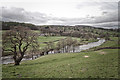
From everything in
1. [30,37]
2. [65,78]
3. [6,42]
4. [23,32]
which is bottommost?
[65,78]

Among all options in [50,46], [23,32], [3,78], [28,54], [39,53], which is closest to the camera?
[3,78]

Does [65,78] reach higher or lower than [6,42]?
lower

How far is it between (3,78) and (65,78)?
10329 millimetres

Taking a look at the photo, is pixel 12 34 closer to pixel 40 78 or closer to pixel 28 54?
pixel 40 78

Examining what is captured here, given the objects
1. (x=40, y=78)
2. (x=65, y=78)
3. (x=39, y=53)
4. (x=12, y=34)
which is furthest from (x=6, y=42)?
(x=39, y=53)

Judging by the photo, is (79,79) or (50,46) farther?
(50,46)

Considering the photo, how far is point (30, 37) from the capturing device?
23.7 metres

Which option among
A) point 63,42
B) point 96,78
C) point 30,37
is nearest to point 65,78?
point 96,78

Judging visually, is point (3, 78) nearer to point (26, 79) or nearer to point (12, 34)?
point (26, 79)

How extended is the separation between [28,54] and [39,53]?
9145 mm

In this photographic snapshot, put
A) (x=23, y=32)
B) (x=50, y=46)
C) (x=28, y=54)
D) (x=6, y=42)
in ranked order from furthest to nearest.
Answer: (x=50, y=46) → (x=28, y=54) → (x=23, y=32) → (x=6, y=42)

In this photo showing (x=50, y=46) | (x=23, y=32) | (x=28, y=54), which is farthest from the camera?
(x=50, y=46)

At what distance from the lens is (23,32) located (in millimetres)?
21812

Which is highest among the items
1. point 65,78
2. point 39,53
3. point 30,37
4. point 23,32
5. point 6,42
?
point 23,32
